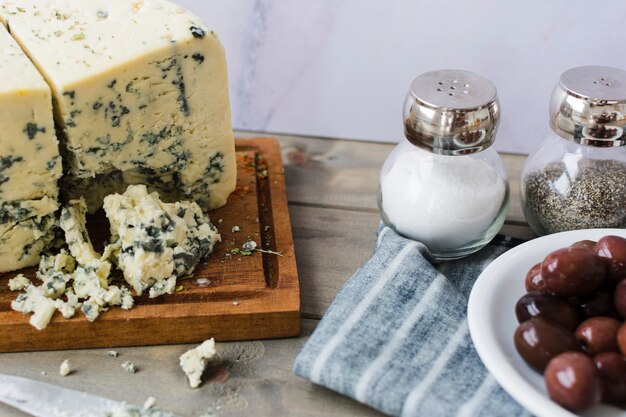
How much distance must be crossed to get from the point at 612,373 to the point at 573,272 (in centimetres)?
15

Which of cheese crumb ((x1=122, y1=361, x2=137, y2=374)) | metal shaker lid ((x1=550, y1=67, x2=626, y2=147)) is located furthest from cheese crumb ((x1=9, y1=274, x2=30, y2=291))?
metal shaker lid ((x1=550, y1=67, x2=626, y2=147))

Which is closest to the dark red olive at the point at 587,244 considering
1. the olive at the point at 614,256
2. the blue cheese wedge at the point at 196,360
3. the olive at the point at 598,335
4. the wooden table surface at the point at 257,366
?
the olive at the point at 614,256

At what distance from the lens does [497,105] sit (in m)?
1.30

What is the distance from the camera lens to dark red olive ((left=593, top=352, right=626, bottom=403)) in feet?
3.37

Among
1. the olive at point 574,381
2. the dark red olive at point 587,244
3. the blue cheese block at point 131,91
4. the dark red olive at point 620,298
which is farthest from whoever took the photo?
the blue cheese block at point 131,91

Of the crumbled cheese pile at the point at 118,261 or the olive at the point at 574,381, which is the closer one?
the olive at the point at 574,381

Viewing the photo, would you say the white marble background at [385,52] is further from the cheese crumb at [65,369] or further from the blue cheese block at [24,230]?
the cheese crumb at [65,369]

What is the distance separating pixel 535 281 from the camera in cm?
115

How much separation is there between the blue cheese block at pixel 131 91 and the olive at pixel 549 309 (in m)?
0.67

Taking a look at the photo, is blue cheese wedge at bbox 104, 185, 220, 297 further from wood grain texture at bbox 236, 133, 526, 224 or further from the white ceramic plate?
the white ceramic plate

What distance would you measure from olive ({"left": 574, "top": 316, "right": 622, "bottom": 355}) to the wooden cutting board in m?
0.45

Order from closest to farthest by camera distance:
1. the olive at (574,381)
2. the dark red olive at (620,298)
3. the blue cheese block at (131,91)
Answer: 1. the olive at (574,381)
2. the dark red olive at (620,298)
3. the blue cheese block at (131,91)

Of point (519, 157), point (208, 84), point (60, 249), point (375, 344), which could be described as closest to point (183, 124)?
point (208, 84)

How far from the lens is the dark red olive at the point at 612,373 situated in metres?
1.03
